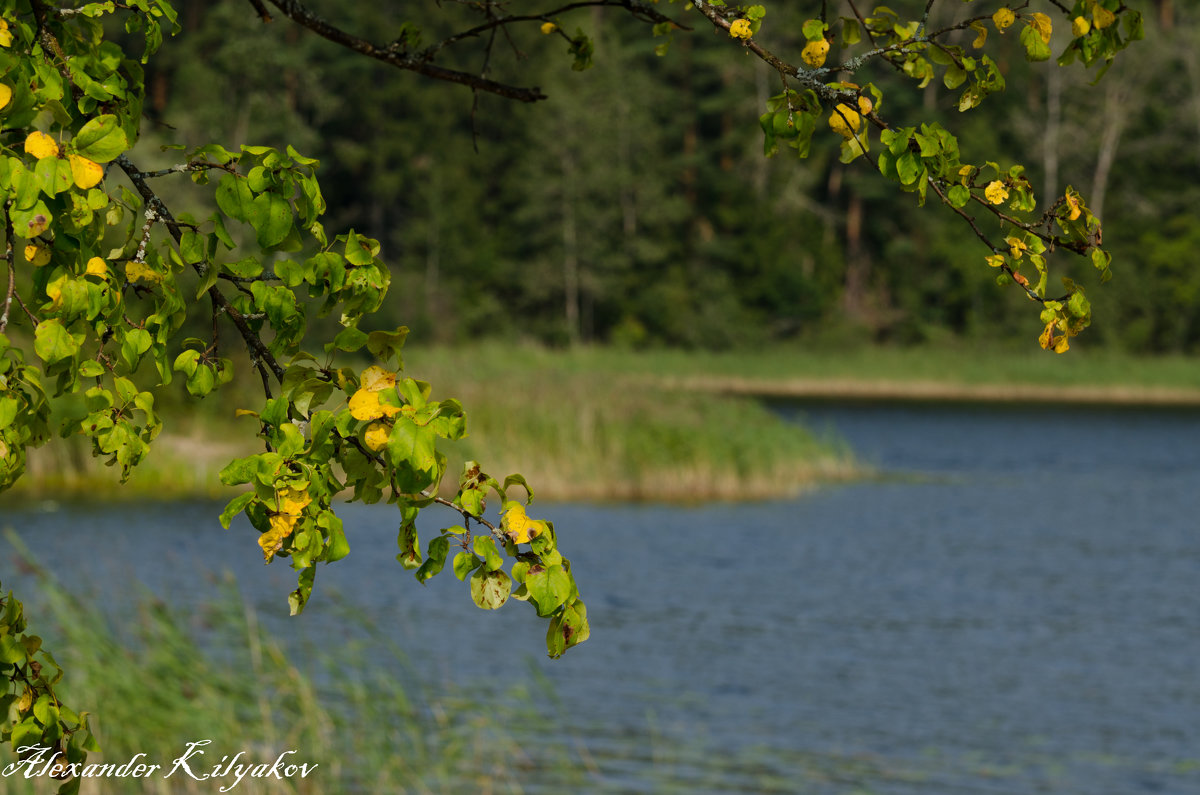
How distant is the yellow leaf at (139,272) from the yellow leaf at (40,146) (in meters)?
0.22

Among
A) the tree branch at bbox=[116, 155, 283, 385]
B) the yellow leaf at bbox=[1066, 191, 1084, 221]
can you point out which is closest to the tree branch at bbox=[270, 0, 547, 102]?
the tree branch at bbox=[116, 155, 283, 385]

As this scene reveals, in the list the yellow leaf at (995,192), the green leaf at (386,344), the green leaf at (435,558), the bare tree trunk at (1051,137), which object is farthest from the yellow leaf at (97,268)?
the bare tree trunk at (1051,137)

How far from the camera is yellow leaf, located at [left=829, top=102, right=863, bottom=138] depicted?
2254mm

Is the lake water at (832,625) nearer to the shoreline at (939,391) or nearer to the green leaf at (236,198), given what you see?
the green leaf at (236,198)

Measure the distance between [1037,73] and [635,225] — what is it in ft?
60.4

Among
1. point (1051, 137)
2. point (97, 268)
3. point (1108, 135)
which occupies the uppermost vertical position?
point (1108, 135)

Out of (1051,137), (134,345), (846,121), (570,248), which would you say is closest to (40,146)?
(134,345)

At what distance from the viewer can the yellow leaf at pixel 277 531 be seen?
75.9 inches

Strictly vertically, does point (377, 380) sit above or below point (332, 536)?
above

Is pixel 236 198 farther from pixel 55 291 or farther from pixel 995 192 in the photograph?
pixel 995 192

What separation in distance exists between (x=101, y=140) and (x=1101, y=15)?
4.37 feet

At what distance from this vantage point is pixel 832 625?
13938 millimetres

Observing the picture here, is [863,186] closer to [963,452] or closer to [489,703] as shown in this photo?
[963,452]

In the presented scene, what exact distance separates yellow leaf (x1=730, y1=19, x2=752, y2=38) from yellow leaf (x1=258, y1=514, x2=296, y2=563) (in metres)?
1.00
